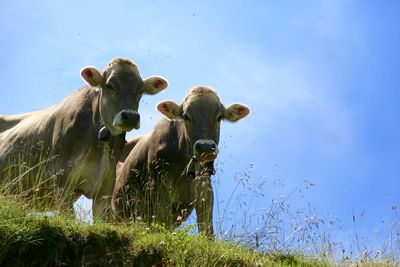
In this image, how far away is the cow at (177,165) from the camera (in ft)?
38.7

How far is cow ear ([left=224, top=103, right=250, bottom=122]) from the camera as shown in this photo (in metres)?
13.3

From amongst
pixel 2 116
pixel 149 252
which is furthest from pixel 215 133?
pixel 2 116

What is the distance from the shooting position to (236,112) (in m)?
13.5

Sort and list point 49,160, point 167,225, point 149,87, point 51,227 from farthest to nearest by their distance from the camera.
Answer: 1. point 149,87
2. point 49,160
3. point 167,225
4. point 51,227

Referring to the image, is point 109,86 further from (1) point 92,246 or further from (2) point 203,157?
(1) point 92,246

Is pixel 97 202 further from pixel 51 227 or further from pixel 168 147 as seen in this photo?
pixel 51 227

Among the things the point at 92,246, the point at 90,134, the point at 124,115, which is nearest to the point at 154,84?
the point at 124,115

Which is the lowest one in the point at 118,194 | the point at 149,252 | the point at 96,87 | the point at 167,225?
the point at 149,252

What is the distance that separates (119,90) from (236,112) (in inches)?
91.6

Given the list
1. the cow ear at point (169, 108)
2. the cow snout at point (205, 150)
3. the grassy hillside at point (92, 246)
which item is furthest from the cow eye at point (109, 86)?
the grassy hillside at point (92, 246)

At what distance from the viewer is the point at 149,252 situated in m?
8.63

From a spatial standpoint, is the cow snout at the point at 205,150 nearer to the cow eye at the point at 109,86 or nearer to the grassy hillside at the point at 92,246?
the cow eye at the point at 109,86

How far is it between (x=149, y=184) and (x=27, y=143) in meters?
2.67

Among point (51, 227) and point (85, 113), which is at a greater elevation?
point (85, 113)
